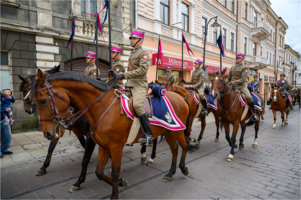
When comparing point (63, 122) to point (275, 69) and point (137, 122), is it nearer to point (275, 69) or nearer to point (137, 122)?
point (137, 122)

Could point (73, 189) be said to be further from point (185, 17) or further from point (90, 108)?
point (185, 17)

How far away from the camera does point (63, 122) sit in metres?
2.75

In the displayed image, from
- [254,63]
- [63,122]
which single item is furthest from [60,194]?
[254,63]

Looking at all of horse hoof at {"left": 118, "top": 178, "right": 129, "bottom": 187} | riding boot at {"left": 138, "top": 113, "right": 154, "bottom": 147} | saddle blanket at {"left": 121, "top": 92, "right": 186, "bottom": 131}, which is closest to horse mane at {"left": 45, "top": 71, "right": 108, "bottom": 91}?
riding boot at {"left": 138, "top": 113, "right": 154, "bottom": 147}

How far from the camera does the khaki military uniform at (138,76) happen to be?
329 centimetres

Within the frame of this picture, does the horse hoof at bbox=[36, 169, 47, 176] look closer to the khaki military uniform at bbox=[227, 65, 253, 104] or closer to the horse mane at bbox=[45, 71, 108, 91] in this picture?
the horse mane at bbox=[45, 71, 108, 91]

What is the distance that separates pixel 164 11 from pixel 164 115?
44.6 feet

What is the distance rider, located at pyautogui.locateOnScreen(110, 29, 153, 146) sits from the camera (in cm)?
329

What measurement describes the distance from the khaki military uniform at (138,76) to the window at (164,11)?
12.8 m

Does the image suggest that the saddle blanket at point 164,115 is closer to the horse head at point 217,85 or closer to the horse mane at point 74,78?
the horse mane at point 74,78

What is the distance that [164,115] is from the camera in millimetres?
3854

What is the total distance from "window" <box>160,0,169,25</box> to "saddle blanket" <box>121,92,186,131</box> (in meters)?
12.8

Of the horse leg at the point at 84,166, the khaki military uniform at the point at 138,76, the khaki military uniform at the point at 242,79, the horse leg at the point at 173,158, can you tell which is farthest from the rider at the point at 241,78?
the horse leg at the point at 84,166

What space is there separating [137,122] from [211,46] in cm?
1927
